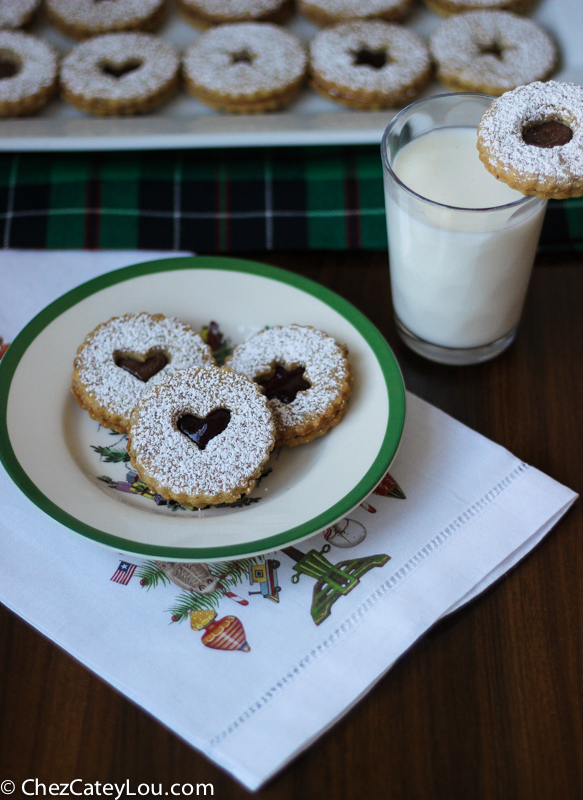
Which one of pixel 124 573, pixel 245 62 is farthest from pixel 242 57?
Result: pixel 124 573

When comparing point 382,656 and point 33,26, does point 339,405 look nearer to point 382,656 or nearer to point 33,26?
point 382,656

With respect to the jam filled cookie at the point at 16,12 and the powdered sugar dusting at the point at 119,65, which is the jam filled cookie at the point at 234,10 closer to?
the powdered sugar dusting at the point at 119,65

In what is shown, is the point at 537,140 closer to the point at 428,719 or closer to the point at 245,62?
the point at 428,719

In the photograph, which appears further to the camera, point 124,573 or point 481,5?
point 481,5

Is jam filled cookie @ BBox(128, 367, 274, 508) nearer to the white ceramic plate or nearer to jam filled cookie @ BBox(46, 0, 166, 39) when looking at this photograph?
the white ceramic plate

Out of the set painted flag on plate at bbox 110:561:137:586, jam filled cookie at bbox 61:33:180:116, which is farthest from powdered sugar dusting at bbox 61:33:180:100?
painted flag on plate at bbox 110:561:137:586

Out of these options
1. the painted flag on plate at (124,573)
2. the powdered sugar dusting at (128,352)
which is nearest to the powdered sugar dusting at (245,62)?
the powdered sugar dusting at (128,352)

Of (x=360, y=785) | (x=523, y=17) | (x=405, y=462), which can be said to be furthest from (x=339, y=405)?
(x=523, y=17)
